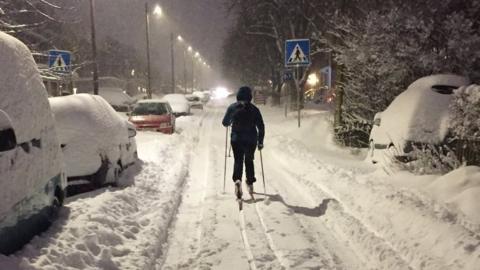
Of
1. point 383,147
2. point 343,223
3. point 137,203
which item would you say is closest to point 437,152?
point 383,147

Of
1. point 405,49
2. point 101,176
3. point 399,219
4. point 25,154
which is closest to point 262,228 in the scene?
point 399,219

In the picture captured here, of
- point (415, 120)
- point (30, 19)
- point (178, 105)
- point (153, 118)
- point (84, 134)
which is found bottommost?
point (178, 105)

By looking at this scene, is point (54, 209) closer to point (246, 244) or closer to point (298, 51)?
point (246, 244)

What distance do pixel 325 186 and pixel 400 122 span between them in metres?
1.92

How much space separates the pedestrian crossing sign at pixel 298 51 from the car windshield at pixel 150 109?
6449mm

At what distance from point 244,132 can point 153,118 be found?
11721mm

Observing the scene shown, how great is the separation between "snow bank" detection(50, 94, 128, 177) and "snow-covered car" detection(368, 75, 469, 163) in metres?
5.36

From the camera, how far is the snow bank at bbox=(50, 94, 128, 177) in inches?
327

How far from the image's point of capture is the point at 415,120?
9.20 meters

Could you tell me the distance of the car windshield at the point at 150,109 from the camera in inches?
821

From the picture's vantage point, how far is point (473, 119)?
8039 mm

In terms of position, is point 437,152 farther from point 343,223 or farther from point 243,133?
point 243,133

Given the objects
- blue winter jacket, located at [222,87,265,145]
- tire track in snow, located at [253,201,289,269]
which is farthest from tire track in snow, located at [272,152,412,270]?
blue winter jacket, located at [222,87,265,145]

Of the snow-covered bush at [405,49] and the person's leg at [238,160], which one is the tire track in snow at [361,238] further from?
the snow-covered bush at [405,49]
